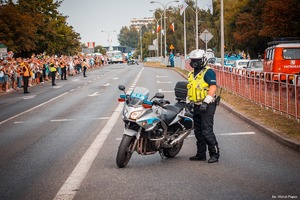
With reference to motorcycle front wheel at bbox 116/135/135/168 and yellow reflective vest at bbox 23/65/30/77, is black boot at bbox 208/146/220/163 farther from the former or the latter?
yellow reflective vest at bbox 23/65/30/77

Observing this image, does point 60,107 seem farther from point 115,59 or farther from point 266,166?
point 115,59

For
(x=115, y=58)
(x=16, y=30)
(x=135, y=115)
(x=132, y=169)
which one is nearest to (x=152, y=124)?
(x=135, y=115)

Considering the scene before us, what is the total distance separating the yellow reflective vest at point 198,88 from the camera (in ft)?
31.6

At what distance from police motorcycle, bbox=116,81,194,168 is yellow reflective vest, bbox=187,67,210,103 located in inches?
14.4

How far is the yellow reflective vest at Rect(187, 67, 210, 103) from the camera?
9.62 metres

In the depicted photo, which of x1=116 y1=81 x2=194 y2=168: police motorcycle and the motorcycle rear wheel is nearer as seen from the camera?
x1=116 y1=81 x2=194 y2=168: police motorcycle

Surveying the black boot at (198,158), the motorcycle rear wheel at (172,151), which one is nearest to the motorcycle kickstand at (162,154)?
the motorcycle rear wheel at (172,151)

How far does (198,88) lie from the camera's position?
31.6 ft

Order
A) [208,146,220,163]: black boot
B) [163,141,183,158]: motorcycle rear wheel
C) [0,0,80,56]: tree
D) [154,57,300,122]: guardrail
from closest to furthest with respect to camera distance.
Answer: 1. [208,146,220,163]: black boot
2. [163,141,183,158]: motorcycle rear wheel
3. [154,57,300,122]: guardrail
4. [0,0,80,56]: tree

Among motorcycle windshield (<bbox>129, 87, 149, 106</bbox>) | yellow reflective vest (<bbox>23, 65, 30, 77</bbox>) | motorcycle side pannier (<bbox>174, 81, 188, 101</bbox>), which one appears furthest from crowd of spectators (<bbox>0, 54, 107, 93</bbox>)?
motorcycle windshield (<bbox>129, 87, 149, 106</bbox>)

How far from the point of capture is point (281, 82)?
15188 mm

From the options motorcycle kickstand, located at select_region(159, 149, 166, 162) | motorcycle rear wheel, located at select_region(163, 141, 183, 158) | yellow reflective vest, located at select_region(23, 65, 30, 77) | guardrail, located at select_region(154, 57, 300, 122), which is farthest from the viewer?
yellow reflective vest, located at select_region(23, 65, 30, 77)

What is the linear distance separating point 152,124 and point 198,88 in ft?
3.52

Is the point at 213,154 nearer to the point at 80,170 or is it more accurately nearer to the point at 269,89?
the point at 80,170
